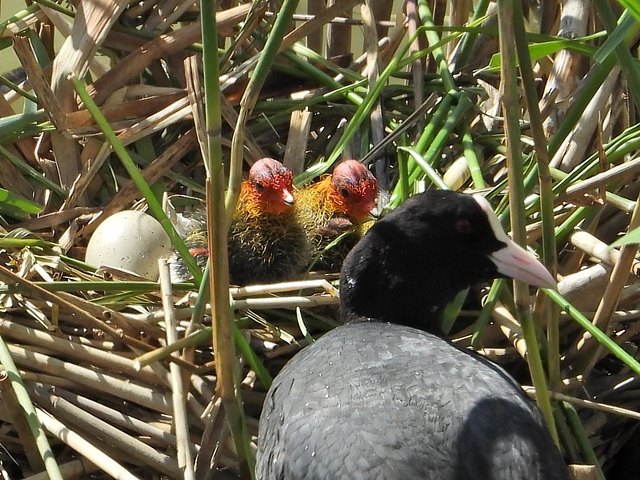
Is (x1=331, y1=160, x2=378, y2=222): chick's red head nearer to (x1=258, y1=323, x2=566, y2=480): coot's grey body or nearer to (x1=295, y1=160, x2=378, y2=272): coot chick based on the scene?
(x1=295, y1=160, x2=378, y2=272): coot chick

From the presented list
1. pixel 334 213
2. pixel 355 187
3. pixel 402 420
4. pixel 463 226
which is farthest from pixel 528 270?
pixel 334 213

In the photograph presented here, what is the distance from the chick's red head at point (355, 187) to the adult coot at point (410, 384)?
0.20m

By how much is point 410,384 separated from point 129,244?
76cm

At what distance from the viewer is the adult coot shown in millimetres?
1348

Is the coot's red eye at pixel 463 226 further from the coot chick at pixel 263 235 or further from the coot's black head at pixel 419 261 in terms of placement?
the coot chick at pixel 263 235

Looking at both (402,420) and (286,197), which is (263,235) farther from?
(402,420)

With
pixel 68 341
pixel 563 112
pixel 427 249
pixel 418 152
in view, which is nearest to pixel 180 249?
pixel 68 341

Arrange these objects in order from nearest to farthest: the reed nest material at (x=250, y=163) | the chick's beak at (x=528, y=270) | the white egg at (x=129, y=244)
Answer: the chick's beak at (x=528, y=270) < the reed nest material at (x=250, y=163) < the white egg at (x=129, y=244)

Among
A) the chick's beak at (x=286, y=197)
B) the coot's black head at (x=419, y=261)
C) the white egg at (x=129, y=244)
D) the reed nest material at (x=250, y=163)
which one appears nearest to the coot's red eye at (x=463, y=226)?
the coot's black head at (x=419, y=261)

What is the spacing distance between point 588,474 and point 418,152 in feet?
2.58

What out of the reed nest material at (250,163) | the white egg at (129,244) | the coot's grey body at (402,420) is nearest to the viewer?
the coot's grey body at (402,420)

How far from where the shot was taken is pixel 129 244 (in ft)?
6.59

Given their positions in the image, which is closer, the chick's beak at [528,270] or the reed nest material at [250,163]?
the chick's beak at [528,270]

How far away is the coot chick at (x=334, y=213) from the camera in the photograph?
207cm
